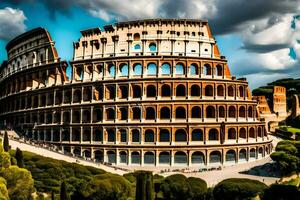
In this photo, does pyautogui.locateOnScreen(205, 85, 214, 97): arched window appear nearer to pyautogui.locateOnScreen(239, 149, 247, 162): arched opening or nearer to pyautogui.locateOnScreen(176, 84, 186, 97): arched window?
pyautogui.locateOnScreen(176, 84, 186, 97): arched window

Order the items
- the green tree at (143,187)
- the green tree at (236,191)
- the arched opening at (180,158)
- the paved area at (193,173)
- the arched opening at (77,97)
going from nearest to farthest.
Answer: the green tree at (143,187), the green tree at (236,191), the paved area at (193,173), the arched opening at (180,158), the arched opening at (77,97)

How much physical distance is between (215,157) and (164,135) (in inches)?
310

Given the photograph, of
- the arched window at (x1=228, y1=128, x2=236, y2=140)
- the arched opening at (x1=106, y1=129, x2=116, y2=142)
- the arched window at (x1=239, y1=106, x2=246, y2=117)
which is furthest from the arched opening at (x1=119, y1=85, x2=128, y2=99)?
the arched window at (x1=239, y1=106, x2=246, y2=117)

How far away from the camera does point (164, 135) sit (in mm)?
49906

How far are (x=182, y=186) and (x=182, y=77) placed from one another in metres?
21.9

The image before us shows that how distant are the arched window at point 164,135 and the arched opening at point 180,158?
8.08ft

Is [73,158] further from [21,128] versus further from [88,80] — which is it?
[21,128]

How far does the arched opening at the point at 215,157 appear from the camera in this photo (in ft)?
162

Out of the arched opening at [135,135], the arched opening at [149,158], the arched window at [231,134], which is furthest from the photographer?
the arched window at [231,134]

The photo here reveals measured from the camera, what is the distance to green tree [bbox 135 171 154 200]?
91.7ft

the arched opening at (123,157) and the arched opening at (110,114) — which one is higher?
the arched opening at (110,114)

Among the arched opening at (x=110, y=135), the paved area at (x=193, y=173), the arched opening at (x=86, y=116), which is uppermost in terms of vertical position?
the arched opening at (x=86, y=116)

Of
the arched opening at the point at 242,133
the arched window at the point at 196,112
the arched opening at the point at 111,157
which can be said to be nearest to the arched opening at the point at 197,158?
the arched window at the point at 196,112

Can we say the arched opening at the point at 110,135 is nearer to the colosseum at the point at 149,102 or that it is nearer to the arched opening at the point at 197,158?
the colosseum at the point at 149,102
